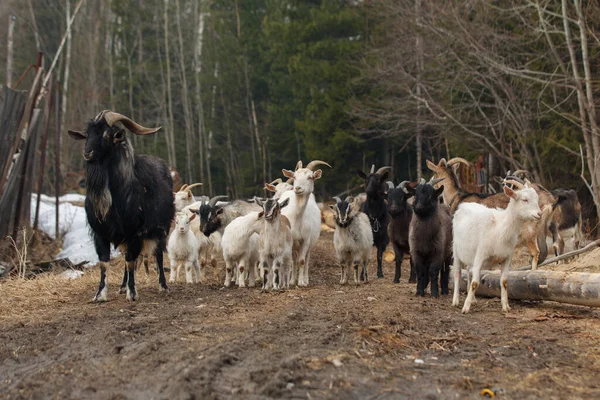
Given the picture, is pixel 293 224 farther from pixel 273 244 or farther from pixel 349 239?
pixel 273 244

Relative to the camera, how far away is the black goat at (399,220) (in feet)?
38.3

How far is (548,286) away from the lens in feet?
28.4

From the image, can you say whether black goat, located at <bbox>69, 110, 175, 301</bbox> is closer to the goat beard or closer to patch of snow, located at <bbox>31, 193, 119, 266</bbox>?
the goat beard

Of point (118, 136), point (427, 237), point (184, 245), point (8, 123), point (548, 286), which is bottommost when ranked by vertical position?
point (548, 286)

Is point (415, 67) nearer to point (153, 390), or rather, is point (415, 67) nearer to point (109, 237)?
point (109, 237)

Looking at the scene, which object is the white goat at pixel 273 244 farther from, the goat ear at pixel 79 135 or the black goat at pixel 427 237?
the goat ear at pixel 79 135

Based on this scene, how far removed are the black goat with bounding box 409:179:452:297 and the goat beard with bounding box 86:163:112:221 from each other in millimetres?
3826

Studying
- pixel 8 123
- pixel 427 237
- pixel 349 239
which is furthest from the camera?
pixel 8 123

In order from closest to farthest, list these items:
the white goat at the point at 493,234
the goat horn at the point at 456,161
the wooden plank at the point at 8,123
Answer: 1. the white goat at the point at 493,234
2. the wooden plank at the point at 8,123
3. the goat horn at the point at 456,161

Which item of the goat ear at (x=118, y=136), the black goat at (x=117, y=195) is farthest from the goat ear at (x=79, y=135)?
the goat ear at (x=118, y=136)

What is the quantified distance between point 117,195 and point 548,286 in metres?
5.08

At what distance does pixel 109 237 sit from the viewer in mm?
9453

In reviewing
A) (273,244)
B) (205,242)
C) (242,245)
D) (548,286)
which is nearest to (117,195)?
(242,245)

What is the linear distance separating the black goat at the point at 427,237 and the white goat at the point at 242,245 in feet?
7.66
